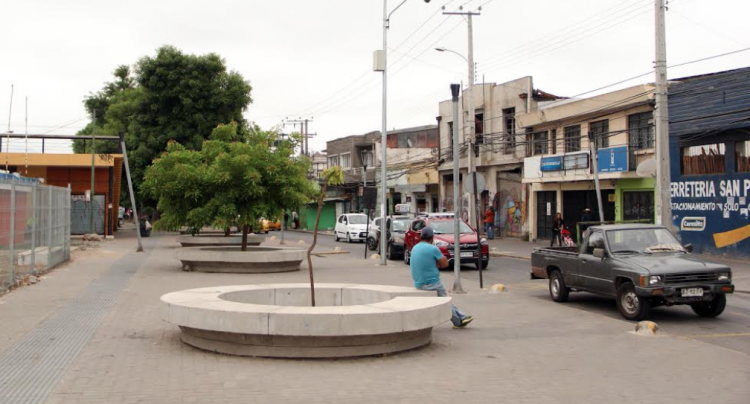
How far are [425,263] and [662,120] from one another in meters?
12.4

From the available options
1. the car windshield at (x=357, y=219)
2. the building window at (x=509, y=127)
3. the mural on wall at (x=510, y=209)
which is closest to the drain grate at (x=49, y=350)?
the car windshield at (x=357, y=219)

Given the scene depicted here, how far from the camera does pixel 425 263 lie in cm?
1018

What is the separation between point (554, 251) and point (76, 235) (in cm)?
3272

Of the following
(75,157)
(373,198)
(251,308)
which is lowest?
(251,308)

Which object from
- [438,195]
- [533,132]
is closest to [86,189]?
[438,195]

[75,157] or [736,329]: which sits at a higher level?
[75,157]

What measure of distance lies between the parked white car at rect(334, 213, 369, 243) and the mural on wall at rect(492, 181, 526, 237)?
303 inches

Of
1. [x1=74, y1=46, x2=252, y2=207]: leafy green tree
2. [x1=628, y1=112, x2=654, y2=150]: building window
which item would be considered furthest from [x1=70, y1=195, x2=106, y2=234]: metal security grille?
[x1=628, y1=112, x2=654, y2=150]: building window

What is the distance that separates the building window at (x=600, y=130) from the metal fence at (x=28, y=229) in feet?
71.6

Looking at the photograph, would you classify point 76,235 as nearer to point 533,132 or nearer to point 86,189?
point 86,189

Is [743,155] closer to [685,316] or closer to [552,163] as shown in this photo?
[552,163]

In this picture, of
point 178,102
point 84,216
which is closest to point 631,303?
point 84,216

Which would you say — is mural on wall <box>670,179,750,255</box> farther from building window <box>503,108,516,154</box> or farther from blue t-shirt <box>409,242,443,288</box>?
blue t-shirt <box>409,242,443,288</box>

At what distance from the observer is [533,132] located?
36.1m
